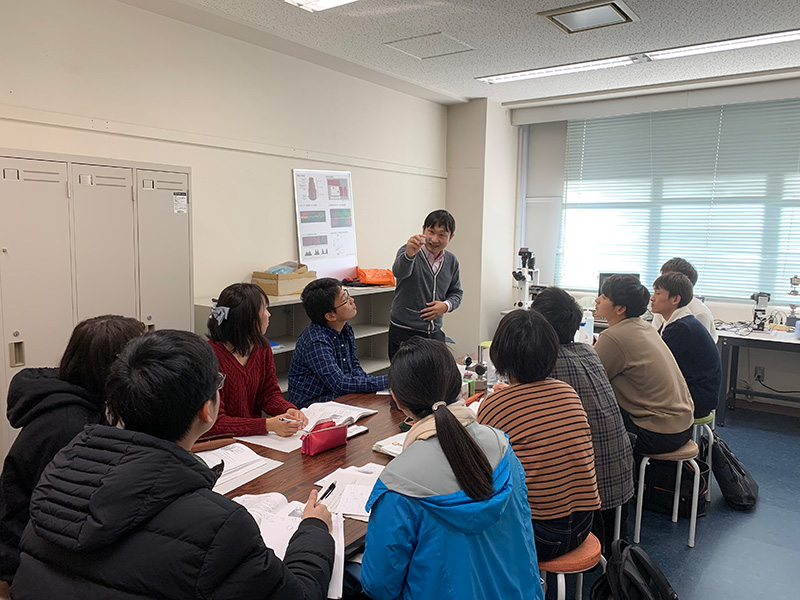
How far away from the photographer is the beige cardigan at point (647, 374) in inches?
106

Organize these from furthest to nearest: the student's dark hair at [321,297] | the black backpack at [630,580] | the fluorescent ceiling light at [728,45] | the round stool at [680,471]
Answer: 1. the fluorescent ceiling light at [728,45]
2. the round stool at [680,471]
3. the student's dark hair at [321,297]
4. the black backpack at [630,580]

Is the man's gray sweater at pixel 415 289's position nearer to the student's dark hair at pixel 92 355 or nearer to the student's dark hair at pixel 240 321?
the student's dark hair at pixel 240 321

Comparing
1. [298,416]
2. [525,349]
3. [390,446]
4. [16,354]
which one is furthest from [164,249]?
[525,349]

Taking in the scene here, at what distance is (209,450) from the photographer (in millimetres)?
2023

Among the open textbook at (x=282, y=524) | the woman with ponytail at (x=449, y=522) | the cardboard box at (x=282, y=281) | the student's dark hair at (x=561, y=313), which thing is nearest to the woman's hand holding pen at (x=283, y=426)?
the open textbook at (x=282, y=524)

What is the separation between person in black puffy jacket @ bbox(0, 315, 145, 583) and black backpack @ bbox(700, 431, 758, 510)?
329 centimetres

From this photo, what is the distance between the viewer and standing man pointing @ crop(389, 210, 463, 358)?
12.3 feet

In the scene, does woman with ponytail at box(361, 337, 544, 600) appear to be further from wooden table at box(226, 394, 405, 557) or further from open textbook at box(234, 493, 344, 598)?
wooden table at box(226, 394, 405, 557)

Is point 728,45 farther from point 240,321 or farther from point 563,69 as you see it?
point 240,321

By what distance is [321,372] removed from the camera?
269 centimetres

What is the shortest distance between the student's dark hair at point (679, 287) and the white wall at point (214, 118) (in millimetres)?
2641

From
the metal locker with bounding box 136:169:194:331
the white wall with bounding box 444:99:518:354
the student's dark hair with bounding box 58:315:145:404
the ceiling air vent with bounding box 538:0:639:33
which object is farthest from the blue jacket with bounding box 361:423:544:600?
the white wall with bounding box 444:99:518:354

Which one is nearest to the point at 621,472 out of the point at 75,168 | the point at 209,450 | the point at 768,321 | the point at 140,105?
the point at 209,450

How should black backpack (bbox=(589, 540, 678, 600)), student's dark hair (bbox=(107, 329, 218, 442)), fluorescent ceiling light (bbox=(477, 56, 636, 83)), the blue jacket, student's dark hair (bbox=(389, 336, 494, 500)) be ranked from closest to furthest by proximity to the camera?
student's dark hair (bbox=(107, 329, 218, 442)), the blue jacket, student's dark hair (bbox=(389, 336, 494, 500)), black backpack (bbox=(589, 540, 678, 600)), fluorescent ceiling light (bbox=(477, 56, 636, 83))
